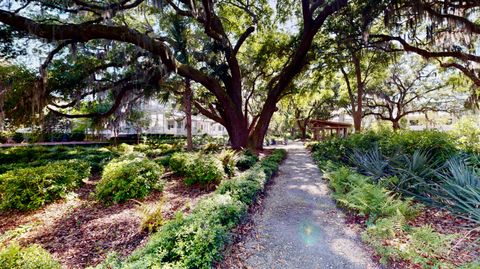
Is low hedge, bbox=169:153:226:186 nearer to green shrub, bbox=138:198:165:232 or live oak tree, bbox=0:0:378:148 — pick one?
green shrub, bbox=138:198:165:232

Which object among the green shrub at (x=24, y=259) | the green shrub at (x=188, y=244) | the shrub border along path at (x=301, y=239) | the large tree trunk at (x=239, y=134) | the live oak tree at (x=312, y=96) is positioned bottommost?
the shrub border along path at (x=301, y=239)

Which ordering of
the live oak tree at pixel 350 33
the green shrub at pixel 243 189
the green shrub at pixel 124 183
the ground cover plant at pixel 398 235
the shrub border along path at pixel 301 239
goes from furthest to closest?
the live oak tree at pixel 350 33, the green shrub at pixel 124 183, the green shrub at pixel 243 189, the shrub border along path at pixel 301 239, the ground cover plant at pixel 398 235

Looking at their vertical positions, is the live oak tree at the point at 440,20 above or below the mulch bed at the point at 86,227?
above

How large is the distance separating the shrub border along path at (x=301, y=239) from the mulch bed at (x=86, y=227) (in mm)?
1472

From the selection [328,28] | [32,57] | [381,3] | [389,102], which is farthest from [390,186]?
[389,102]

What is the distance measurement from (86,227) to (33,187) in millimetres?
1859

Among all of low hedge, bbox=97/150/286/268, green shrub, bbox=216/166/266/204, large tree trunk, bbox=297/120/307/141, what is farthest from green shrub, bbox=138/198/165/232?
large tree trunk, bbox=297/120/307/141

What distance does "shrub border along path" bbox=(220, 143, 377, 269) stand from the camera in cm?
273

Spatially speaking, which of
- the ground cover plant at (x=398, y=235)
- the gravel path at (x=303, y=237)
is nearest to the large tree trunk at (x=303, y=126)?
the gravel path at (x=303, y=237)

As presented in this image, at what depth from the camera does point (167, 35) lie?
1085 cm

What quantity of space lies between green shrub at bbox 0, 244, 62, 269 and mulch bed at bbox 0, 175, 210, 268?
2.51ft

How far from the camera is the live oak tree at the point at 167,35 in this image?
6.67 meters

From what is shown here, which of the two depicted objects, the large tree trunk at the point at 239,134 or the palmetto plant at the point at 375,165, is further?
the large tree trunk at the point at 239,134

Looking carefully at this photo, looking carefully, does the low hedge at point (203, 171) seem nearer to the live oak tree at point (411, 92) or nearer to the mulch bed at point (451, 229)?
the mulch bed at point (451, 229)
